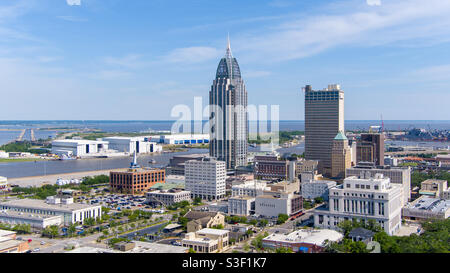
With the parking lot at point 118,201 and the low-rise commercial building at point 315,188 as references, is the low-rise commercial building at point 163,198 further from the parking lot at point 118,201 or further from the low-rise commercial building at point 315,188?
the low-rise commercial building at point 315,188

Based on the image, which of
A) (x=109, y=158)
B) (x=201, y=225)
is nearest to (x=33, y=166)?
(x=109, y=158)

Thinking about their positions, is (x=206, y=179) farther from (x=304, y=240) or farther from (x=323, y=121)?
(x=304, y=240)

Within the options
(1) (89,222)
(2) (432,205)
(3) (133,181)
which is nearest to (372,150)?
(2) (432,205)

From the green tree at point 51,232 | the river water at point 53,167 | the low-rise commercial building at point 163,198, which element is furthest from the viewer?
the river water at point 53,167

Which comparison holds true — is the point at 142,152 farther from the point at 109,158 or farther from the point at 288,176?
the point at 288,176

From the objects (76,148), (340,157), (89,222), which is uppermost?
(340,157)

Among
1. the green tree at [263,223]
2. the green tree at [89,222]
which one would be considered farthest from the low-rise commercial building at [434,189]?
the green tree at [89,222]
